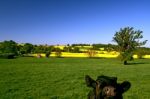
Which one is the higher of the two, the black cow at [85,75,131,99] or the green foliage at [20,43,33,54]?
the green foliage at [20,43,33,54]

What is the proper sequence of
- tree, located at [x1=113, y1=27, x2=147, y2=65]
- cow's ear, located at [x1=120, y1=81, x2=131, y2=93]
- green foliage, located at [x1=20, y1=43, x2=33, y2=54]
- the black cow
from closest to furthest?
the black cow
cow's ear, located at [x1=120, y1=81, x2=131, y2=93]
tree, located at [x1=113, y1=27, x2=147, y2=65]
green foliage, located at [x1=20, y1=43, x2=33, y2=54]

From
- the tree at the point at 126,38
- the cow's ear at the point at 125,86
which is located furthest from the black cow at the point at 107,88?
the tree at the point at 126,38

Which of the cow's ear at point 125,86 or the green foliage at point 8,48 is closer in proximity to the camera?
the cow's ear at point 125,86

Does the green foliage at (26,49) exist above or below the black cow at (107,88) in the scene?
above

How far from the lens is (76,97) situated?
18109mm

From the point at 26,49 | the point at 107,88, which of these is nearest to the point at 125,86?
the point at 107,88

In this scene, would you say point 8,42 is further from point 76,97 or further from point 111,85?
point 111,85

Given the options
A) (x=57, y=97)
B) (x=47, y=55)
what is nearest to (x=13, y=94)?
(x=57, y=97)

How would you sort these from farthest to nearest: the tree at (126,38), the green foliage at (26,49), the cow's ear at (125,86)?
1. the green foliage at (26,49)
2. the tree at (126,38)
3. the cow's ear at (125,86)

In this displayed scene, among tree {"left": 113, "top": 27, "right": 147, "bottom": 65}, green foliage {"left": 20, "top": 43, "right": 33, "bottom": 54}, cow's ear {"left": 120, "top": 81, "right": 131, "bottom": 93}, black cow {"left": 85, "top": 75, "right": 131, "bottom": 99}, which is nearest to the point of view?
black cow {"left": 85, "top": 75, "right": 131, "bottom": 99}

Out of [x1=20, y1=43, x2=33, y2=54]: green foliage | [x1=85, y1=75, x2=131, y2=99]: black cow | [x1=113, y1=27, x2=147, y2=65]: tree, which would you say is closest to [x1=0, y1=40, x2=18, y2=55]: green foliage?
[x1=20, y1=43, x2=33, y2=54]: green foliage

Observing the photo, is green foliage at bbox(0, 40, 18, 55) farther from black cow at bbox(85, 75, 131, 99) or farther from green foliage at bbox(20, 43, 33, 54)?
black cow at bbox(85, 75, 131, 99)

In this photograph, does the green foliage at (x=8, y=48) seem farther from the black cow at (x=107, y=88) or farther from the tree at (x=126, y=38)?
the black cow at (x=107, y=88)

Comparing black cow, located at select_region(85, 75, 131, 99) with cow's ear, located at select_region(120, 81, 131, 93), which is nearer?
black cow, located at select_region(85, 75, 131, 99)
